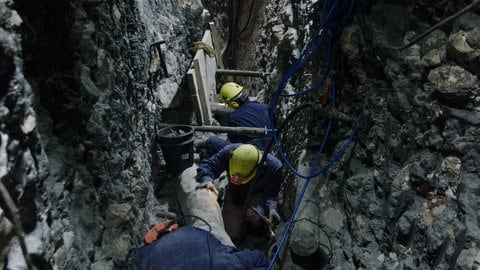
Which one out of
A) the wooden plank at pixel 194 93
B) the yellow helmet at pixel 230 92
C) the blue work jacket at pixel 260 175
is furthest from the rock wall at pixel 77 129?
the yellow helmet at pixel 230 92

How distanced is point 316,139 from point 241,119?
2398 mm

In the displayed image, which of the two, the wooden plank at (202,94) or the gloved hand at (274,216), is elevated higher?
the wooden plank at (202,94)

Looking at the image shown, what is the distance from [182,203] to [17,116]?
282 centimetres

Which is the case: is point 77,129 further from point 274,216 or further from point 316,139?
point 274,216

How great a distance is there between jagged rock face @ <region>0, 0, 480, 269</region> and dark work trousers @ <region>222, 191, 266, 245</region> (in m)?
1.10

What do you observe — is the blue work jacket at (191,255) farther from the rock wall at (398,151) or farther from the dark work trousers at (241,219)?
the dark work trousers at (241,219)

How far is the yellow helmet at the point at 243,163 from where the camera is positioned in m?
4.04

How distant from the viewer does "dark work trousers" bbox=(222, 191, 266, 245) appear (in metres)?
4.14

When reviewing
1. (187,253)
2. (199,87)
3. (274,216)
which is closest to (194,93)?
(199,87)

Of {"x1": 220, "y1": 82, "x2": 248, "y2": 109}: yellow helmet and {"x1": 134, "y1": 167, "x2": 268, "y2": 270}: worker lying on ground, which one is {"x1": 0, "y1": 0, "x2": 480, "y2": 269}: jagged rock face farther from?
{"x1": 220, "y1": 82, "x2": 248, "y2": 109}: yellow helmet

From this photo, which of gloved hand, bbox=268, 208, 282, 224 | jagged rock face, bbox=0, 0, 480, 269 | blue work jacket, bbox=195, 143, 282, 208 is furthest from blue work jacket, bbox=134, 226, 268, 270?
blue work jacket, bbox=195, 143, 282, 208

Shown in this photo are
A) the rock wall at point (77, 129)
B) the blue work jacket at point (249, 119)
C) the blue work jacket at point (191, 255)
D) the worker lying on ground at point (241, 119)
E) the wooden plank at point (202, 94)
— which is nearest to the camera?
the rock wall at point (77, 129)

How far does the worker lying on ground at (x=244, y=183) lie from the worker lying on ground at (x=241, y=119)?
2.24 feet

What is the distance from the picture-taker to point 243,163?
4051mm
